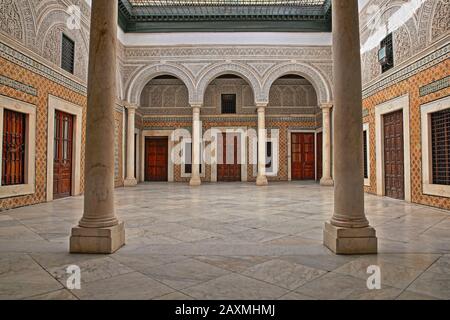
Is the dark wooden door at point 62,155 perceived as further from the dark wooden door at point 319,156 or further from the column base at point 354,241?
the dark wooden door at point 319,156

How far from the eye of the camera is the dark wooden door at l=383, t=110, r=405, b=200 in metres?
7.74

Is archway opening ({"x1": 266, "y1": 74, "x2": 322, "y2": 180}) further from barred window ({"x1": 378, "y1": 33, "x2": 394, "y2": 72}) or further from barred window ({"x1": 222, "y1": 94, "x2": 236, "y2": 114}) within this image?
barred window ({"x1": 378, "y1": 33, "x2": 394, "y2": 72})

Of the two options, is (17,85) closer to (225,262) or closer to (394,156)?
(225,262)

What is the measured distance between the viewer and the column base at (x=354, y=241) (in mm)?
3039

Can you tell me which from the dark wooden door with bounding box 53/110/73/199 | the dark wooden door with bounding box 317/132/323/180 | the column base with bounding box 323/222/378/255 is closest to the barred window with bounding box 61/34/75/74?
the dark wooden door with bounding box 53/110/73/199

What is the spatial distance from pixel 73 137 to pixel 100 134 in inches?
243

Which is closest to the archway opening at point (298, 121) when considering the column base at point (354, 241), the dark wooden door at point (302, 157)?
the dark wooden door at point (302, 157)

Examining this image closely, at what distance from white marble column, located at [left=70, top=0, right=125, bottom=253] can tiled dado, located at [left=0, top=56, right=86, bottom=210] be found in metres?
3.91

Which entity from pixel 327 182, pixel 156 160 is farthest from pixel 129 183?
pixel 327 182

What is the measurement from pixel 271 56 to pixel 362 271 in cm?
1133

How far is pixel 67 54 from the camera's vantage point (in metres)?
8.33

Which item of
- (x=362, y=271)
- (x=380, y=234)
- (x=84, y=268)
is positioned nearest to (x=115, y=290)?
(x=84, y=268)

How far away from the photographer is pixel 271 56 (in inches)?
494
